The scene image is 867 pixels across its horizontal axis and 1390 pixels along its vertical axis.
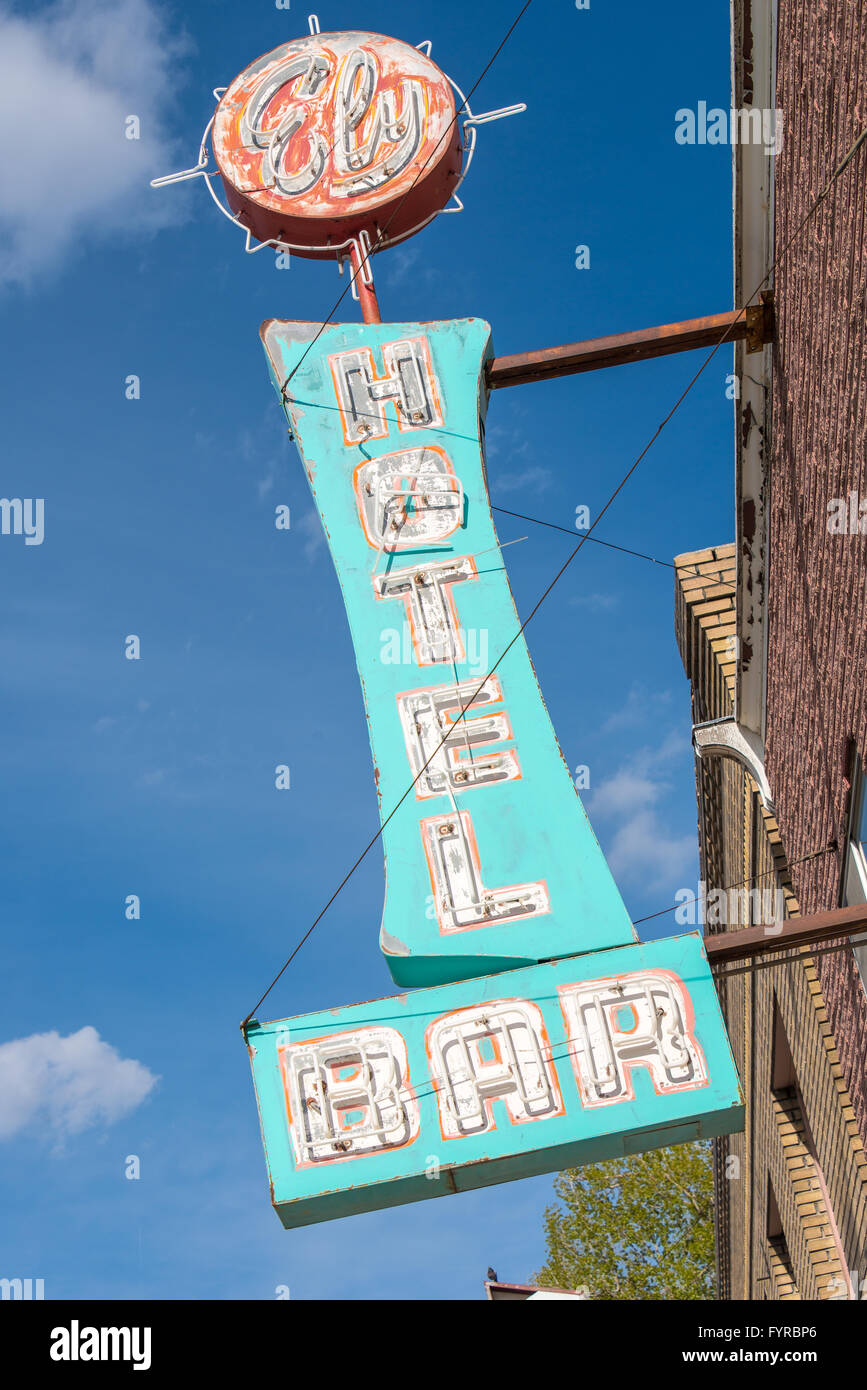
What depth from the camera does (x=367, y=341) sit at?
8266 mm

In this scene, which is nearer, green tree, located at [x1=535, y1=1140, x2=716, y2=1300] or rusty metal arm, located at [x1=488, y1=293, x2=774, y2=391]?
rusty metal arm, located at [x1=488, y1=293, x2=774, y2=391]

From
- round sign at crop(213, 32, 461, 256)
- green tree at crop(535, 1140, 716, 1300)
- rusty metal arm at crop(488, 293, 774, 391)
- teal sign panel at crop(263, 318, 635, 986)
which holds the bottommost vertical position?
green tree at crop(535, 1140, 716, 1300)

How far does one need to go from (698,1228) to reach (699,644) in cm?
2029

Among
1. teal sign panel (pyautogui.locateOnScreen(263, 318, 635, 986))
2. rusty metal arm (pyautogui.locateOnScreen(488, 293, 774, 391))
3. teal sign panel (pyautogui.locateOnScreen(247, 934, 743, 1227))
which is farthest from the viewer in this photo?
rusty metal arm (pyautogui.locateOnScreen(488, 293, 774, 391))

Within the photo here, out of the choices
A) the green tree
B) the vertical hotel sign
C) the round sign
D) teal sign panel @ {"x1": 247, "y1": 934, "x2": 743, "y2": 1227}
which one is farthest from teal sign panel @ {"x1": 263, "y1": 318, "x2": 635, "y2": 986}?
the green tree

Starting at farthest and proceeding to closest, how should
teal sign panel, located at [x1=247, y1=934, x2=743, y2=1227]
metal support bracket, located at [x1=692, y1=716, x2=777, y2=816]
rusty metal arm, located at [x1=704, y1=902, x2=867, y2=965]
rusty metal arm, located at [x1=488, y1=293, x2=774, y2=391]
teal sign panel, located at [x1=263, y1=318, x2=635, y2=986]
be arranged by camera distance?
metal support bracket, located at [x1=692, y1=716, x2=777, y2=816] → rusty metal arm, located at [x1=488, y1=293, x2=774, y2=391] → teal sign panel, located at [x1=263, y1=318, x2=635, y2=986] → rusty metal arm, located at [x1=704, y1=902, x2=867, y2=965] → teal sign panel, located at [x1=247, y1=934, x2=743, y2=1227]

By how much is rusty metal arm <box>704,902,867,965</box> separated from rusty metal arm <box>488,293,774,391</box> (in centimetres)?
388

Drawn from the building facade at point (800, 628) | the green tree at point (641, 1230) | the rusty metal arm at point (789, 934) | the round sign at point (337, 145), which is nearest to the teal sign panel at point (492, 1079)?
the rusty metal arm at point (789, 934)

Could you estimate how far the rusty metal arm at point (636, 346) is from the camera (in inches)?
307

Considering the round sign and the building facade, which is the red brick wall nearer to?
the building facade

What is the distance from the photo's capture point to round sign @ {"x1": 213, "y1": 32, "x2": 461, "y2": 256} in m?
8.95

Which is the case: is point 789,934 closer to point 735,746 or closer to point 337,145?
point 735,746

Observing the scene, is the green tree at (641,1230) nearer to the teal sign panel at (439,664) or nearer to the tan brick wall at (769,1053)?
the tan brick wall at (769,1053)
